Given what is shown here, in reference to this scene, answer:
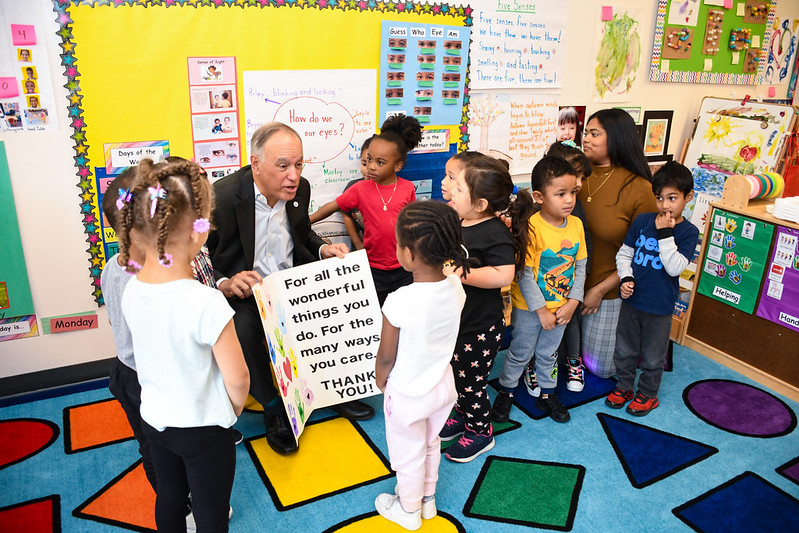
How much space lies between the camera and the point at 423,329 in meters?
1.71

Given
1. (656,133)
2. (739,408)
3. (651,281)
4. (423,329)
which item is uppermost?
(656,133)

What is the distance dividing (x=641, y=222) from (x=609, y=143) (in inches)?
16.8

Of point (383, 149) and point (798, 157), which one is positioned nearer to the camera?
point (383, 149)

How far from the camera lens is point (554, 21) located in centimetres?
337

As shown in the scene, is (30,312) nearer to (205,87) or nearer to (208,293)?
(205,87)

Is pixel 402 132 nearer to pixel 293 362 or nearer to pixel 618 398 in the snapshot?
pixel 293 362

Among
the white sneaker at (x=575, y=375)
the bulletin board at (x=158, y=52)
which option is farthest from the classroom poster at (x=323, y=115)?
the white sneaker at (x=575, y=375)

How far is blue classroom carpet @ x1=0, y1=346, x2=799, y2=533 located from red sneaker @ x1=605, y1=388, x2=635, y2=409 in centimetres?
3

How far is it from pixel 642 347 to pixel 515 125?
4.88ft

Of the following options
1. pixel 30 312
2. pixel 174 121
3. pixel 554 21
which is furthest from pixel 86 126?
pixel 554 21

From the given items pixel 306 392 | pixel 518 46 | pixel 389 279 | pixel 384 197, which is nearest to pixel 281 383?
pixel 306 392

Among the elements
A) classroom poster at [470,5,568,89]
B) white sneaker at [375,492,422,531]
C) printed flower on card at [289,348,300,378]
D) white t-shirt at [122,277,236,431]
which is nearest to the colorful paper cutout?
white t-shirt at [122,277,236,431]

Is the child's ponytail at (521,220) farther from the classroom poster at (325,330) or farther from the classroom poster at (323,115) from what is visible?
the classroom poster at (323,115)

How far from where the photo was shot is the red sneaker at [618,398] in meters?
2.71
